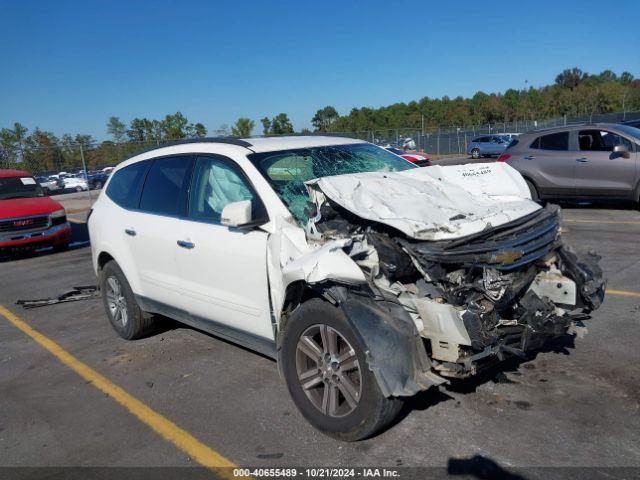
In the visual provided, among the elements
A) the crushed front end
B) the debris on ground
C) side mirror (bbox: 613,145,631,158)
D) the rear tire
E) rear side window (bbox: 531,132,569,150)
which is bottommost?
the debris on ground

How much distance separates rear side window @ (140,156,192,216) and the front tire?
174 cm

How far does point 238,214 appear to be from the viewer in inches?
145

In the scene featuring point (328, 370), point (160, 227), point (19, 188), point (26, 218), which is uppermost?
point (19, 188)

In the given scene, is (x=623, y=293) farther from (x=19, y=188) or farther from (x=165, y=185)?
(x=19, y=188)

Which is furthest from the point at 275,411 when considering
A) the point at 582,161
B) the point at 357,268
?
the point at 582,161

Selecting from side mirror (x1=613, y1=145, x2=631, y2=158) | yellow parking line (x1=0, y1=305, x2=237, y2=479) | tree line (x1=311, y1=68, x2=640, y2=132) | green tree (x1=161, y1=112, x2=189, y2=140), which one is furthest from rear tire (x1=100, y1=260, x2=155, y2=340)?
tree line (x1=311, y1=68, x2=640, y2=132)

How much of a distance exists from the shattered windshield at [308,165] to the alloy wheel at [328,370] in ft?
2.69

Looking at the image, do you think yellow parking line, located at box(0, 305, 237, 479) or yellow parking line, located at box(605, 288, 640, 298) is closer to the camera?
yellow parking line, located at box(0, 305, 237, 479)

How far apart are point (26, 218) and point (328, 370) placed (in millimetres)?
10029

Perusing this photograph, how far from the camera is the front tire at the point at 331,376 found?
312 cm

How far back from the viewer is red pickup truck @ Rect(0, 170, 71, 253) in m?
11.1

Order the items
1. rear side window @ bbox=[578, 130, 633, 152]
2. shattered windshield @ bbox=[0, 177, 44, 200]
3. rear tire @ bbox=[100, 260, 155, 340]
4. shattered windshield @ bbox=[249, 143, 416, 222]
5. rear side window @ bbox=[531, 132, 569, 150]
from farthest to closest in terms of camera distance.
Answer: shattered windshield @ bbox=[0, 177, 44, 200], rear side window @ bbox=[531, 132, 569, 150], rear side window @ bbox=[578, 130, 633, 152], rear tire @ bbox=[100, 260, 155, 340], shattered windshield @ bbox=[249, 143, 416, 222]

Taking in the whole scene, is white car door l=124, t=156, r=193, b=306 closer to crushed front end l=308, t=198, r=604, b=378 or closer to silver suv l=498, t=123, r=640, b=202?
crushed front end l=308, t=198, r=604, b=378

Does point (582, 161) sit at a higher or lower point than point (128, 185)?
lower
